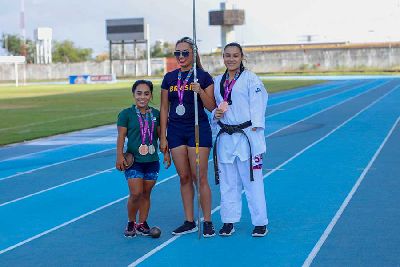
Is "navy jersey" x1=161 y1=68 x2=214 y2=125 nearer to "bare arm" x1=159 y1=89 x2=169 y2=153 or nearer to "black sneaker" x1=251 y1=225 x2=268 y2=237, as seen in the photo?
"bare arm" x1=159 y1=89 x2=169 y2=153

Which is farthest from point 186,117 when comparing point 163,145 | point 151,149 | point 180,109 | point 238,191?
point 238,191

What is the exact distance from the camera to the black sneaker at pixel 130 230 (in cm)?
848

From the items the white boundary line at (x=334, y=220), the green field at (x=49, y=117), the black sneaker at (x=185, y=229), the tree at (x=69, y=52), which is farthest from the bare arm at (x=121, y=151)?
the tree at (x=69, y=52)

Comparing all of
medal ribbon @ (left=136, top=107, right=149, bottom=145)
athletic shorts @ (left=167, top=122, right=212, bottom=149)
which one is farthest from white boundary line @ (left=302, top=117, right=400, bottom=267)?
medal ribbon @ (left=136, top=107, right=149, bottom=145)

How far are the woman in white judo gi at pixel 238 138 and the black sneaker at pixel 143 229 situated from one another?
717 mm

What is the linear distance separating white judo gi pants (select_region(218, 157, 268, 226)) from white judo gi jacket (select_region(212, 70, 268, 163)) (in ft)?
0.34

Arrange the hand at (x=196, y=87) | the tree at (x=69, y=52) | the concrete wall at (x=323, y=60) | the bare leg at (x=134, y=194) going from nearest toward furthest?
the hand at (x=196, y=87), the bare leg at (x=134, y=194), the concrete wall at (x=323, y=60), the tree at (x=69, y=52)

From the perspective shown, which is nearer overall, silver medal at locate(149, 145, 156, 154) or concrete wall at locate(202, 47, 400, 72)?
silver medal at locate(149, 145, 156, 154)

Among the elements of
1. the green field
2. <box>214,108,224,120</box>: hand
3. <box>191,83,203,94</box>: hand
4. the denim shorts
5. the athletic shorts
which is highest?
<box>191,83,203,94</box>: hand

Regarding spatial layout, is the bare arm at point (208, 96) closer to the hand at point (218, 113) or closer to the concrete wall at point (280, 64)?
the hand at point (218, 113)

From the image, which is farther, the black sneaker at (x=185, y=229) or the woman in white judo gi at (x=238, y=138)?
the black sneaker at (x=185, y=229)

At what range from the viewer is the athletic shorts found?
Answer: 8297 millimetres

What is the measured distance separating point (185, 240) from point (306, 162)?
257 inches

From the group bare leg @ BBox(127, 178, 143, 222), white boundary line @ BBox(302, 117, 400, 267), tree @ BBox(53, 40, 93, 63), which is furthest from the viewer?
tree @ BBox(53, 40, 93, 63)
